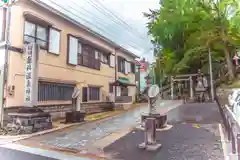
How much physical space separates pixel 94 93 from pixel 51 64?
21.3ft

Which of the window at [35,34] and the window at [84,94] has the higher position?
the window at [35,34]

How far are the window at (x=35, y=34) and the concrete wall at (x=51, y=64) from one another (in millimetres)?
508

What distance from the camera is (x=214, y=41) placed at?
72.4ft

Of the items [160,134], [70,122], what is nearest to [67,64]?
[70,122]

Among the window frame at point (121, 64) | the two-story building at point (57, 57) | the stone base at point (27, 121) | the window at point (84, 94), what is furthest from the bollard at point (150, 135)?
the window frame at point (121, 64)

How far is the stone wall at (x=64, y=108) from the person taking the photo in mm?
12223

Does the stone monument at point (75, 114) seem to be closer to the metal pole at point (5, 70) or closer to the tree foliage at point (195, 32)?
the metal pole at point (5, 70)

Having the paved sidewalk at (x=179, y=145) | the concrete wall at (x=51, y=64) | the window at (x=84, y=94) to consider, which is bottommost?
the paved sidewalk at (x=179, y=145)

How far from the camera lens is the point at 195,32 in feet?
80.3

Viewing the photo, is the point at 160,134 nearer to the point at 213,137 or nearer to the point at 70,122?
the point at 213,137

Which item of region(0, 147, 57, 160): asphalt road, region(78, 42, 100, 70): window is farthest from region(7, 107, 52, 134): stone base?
region(78, 42, 100, 70): window

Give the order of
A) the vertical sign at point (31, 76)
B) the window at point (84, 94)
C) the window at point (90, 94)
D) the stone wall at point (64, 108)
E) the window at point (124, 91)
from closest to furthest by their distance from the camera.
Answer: the vertical sign at point (31, 76) < the stone wall at point (64, 108) < the window at point (84, 94) < the window at point (90, 94) < the window at point (124, 91)

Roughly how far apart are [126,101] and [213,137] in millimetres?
16033

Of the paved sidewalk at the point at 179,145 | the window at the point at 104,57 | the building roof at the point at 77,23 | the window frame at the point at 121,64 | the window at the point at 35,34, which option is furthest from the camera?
the window frame at the point at 121,64
